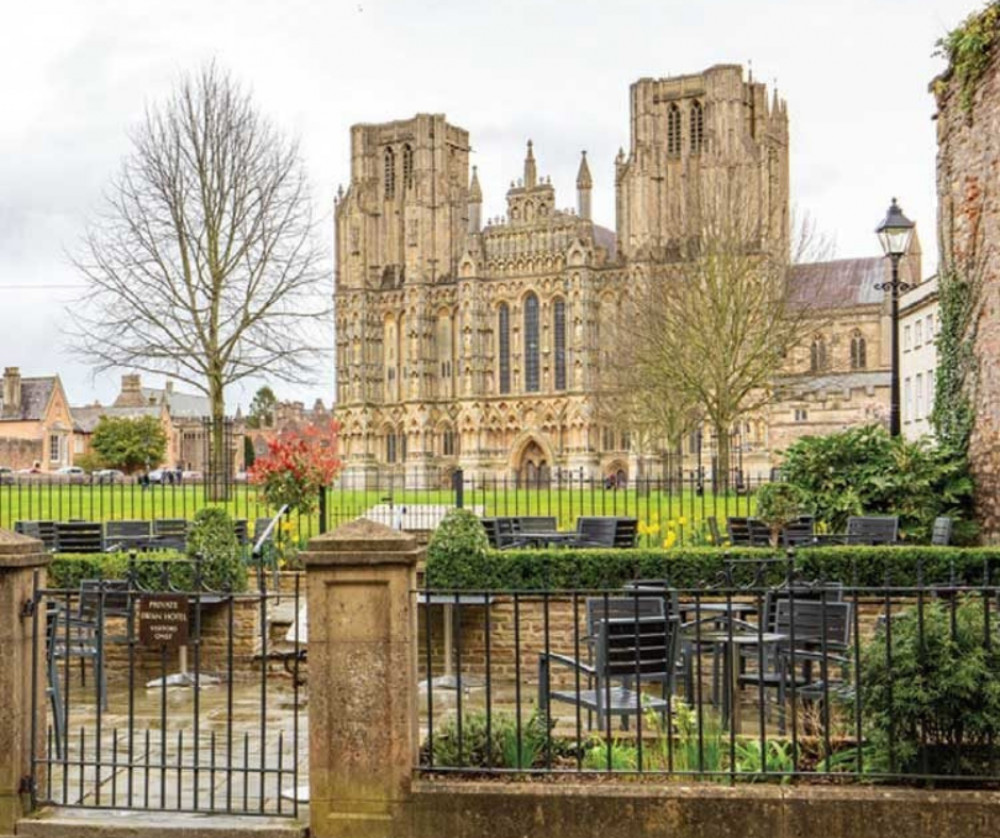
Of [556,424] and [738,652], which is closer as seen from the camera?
[738,652]

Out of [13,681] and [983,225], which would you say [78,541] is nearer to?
[13,681]

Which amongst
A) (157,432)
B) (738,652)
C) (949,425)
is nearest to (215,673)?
(738,652)

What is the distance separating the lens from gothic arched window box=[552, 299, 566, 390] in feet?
247

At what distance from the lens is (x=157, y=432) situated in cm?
8638

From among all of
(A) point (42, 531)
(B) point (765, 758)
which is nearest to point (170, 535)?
(A) point (42, 531)

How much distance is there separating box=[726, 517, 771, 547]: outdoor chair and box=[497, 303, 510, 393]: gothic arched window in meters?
59.4

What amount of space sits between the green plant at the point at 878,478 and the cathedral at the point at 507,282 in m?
47.4

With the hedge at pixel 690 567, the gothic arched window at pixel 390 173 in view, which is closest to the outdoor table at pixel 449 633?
the hedge at pixel 690 567

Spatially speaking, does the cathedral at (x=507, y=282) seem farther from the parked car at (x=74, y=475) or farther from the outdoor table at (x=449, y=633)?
the outdoor table at (x=449, y=633)

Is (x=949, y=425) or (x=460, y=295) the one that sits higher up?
(x=460, y=295)

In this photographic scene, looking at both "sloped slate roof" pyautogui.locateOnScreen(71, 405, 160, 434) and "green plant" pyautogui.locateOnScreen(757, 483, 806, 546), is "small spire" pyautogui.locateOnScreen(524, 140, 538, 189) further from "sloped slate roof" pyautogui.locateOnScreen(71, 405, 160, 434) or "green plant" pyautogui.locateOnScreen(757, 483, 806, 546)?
"green plant" pyautogui.locateOnScreen(757, 483, 806, 546)

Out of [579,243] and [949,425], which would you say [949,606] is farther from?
[579,243]

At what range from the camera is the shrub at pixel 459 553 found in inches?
553

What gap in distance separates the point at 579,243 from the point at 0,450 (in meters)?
45.6
